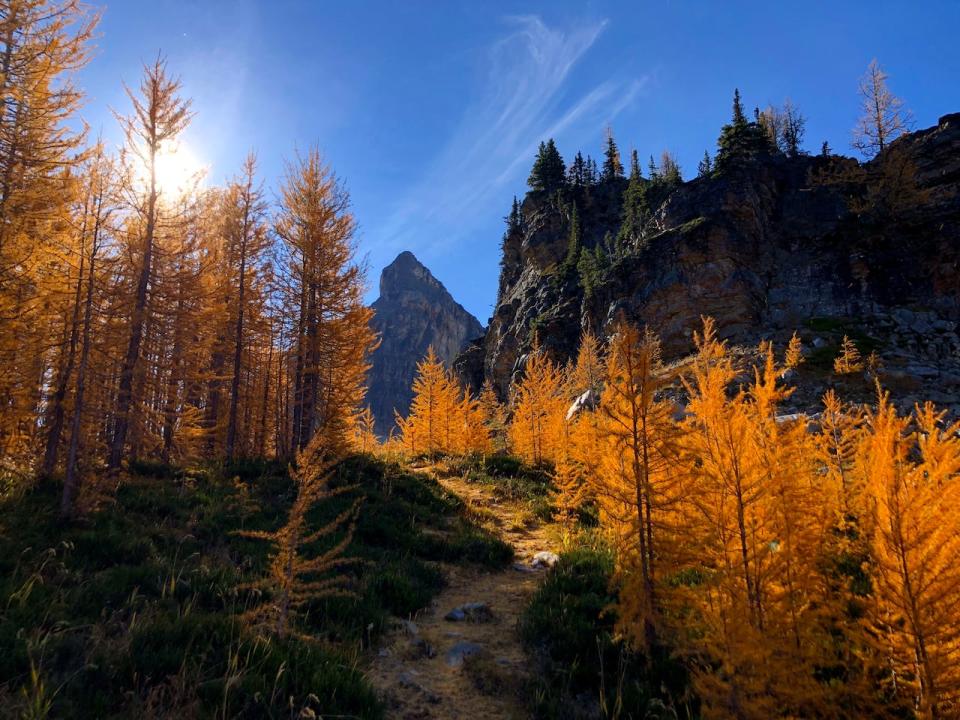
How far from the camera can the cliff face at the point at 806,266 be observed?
108 ft

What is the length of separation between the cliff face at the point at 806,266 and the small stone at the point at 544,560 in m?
27.1

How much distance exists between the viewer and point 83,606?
498 cm

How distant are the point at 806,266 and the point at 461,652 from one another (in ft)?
157

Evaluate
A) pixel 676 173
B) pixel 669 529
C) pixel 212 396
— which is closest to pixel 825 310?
pixel 676 173

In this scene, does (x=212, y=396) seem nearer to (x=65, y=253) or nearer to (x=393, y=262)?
(x=65, y=253)

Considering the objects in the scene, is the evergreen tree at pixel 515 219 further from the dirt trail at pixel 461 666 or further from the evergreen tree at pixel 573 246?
the dirt trail at pixel 461 666

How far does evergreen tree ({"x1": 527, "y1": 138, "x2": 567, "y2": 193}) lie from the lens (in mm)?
73188

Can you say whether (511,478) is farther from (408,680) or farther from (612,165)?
(612,165)

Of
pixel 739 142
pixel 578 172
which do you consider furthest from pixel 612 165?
pixel 739 142

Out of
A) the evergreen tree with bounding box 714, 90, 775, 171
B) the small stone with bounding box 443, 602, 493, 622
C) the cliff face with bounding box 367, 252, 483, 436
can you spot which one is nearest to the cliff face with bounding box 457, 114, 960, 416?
the evergreen tree with bounding box 714, 90, 775, 171

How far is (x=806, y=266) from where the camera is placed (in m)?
41.2

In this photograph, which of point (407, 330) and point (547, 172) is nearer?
point (547, 172)

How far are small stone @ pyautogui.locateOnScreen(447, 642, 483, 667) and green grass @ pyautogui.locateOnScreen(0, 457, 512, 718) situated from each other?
1.06 meters

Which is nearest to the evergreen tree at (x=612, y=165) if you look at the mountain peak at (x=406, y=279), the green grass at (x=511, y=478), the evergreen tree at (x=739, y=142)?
the evergreen tree at (x=739, y=142)
